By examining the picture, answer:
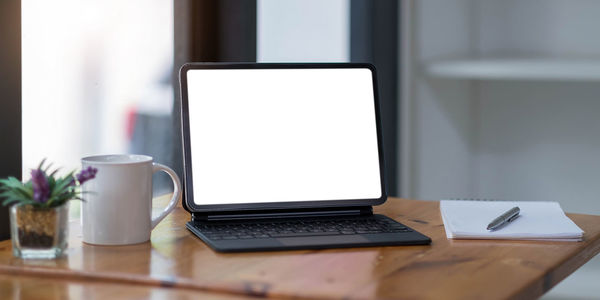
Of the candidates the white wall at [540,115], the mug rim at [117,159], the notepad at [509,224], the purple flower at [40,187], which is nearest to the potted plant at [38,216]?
the purple flower at [40,187]

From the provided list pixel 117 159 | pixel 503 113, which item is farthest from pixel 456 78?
pixel 117 159

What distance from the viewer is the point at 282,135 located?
1195mm

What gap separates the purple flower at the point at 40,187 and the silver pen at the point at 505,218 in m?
0.58

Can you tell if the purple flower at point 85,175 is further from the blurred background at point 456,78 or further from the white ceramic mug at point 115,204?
the blurred background at point 456,78

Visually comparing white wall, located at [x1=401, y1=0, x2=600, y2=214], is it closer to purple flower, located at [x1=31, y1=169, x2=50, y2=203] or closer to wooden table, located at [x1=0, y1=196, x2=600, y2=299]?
wooden table, located at [x1=0, y1=196, x2=600, y2=299]

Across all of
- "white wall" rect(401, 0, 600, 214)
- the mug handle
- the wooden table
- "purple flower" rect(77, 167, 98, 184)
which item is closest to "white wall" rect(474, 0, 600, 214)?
"white wall" rect(401, 0, 600, 214)

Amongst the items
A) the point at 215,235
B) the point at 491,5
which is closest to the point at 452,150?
the point at 491,5

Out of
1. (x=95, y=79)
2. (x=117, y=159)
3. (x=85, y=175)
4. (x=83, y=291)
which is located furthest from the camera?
(x=95, y=79)

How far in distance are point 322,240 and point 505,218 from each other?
0.29 metres

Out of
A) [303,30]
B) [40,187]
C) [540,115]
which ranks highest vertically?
[303,30]

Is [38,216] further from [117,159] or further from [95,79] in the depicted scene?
[95,79]

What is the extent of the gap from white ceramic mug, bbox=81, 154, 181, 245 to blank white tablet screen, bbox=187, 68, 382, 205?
0.12 m

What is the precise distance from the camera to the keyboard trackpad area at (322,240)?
39.7 inches

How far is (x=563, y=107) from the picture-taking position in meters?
2.38
